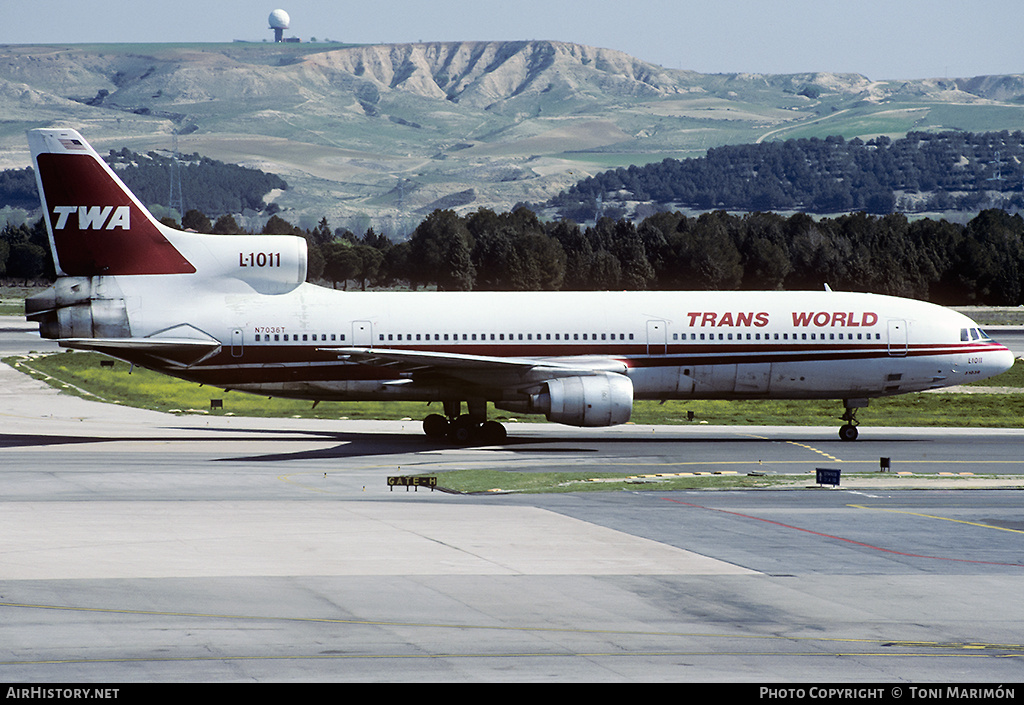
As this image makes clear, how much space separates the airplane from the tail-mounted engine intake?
0.05 meters

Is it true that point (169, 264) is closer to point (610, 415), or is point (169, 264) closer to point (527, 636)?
point (610, 415)

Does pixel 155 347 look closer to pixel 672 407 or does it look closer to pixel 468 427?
pixel 468 427

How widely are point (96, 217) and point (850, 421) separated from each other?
98.0 feet

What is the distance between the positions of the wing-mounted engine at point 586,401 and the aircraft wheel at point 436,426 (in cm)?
469

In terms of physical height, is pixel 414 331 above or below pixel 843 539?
above

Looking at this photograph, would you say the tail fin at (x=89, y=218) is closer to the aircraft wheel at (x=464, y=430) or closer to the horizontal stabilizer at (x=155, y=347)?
the horizontal stabilizer at (x=155, y=347)

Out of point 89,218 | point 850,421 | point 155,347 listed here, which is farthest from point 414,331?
point 850,421

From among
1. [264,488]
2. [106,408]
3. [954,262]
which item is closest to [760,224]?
[954,262]

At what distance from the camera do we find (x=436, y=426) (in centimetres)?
4622

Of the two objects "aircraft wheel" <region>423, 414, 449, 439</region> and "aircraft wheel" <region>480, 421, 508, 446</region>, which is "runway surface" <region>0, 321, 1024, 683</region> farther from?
"aircraft wheel" <region>423, 414, 449, 439</region>

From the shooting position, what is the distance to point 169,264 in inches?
1748

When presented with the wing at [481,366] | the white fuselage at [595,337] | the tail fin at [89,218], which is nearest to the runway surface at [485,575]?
the wing at [481,366]

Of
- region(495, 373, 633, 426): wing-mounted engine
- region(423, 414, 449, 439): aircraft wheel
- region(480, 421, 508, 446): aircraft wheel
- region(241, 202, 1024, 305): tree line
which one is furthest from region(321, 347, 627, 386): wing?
region(241, 202, 1024, 305): tree line
